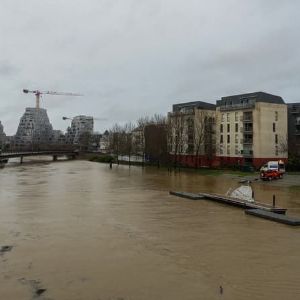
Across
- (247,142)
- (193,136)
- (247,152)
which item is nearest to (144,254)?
(247,152)

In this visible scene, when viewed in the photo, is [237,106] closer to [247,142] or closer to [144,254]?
[247,142]

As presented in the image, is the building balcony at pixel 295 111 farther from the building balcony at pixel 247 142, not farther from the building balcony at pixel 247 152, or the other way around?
the building balcony at pixel 247 152

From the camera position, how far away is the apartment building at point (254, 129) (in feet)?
270

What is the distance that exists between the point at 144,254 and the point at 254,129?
7038 cm

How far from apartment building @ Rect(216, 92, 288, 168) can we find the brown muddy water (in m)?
55.8

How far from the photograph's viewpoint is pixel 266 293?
11.7 m

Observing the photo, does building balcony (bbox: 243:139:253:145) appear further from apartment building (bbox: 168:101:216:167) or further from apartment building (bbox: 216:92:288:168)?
apartment building (bbox: 168:101:216:167)

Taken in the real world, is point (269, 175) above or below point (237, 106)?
below

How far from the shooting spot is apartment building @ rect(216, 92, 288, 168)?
8244 cm

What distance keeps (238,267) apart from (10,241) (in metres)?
9.48

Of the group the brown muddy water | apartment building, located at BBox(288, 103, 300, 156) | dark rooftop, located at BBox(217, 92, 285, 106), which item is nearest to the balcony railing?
dark rooftop, located at BBox(217, 92, 285, 106)

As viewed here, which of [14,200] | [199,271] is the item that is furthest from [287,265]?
[14,200]

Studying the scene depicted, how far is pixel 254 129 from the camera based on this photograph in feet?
271

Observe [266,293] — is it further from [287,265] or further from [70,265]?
[70,265]
